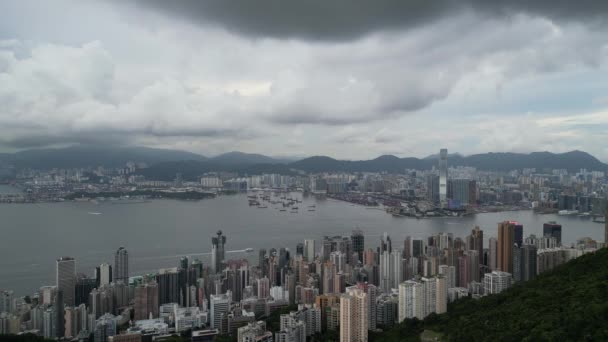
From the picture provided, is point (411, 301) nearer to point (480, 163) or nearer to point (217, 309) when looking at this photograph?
point (217, 309)

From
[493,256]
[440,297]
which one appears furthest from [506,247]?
[440,297]

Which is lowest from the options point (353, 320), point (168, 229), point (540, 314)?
point (353, 320)

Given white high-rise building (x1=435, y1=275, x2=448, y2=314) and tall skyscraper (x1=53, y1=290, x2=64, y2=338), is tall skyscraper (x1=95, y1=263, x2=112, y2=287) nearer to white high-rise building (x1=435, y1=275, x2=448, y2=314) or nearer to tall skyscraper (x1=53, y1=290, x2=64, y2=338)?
tall skyscraper (x1=53, y1=290, x2=64, y2=338)

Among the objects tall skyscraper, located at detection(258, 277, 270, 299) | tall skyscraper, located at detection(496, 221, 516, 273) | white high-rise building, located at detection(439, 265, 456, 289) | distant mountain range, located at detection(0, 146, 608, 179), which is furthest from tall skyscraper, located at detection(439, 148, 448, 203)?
tall skyscraper, located at detection(258, 277, 270, 299)

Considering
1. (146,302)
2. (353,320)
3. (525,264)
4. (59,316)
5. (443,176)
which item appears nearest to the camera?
(353,320)

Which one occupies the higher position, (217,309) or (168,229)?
(168,229)

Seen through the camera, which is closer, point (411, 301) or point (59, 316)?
point (411, 301)
